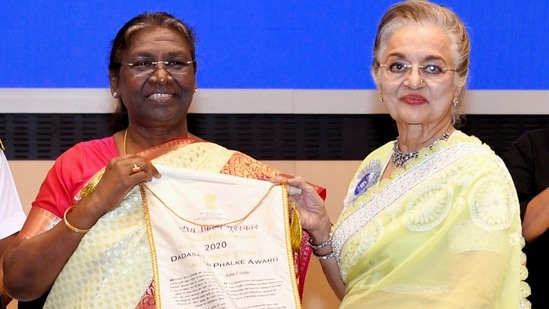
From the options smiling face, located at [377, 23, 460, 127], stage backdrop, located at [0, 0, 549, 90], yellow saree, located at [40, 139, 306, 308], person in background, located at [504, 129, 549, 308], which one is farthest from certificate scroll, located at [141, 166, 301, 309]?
stage backdrop, located at [0, 0, 549, 90]

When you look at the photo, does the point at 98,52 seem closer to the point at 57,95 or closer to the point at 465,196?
the point at 57,95

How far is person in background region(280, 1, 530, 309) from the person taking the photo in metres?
2.63

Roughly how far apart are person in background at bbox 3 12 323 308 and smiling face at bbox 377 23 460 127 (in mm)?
522

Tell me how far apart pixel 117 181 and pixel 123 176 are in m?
0.02

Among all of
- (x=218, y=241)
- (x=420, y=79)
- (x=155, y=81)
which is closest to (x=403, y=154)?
(x=420, y=79)

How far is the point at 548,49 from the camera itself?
493cm

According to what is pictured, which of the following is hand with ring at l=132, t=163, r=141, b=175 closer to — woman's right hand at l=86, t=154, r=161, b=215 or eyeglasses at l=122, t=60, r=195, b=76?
woman's right hand at l=86, t=154, r=161, b=215

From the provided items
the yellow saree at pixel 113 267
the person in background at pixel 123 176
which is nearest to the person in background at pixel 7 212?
the person in background at pixel 123 176

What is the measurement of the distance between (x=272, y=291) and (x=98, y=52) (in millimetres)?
2317

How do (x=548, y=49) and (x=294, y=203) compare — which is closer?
(x=294, y=203)

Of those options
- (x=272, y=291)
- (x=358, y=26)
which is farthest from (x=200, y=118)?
(x=272, y=291)

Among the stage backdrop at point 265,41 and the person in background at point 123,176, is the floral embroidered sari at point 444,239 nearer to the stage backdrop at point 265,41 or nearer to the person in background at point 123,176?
the person in background at point 123,176

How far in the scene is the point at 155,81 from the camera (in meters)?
3.06

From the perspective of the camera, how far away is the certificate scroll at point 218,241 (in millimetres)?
2811
